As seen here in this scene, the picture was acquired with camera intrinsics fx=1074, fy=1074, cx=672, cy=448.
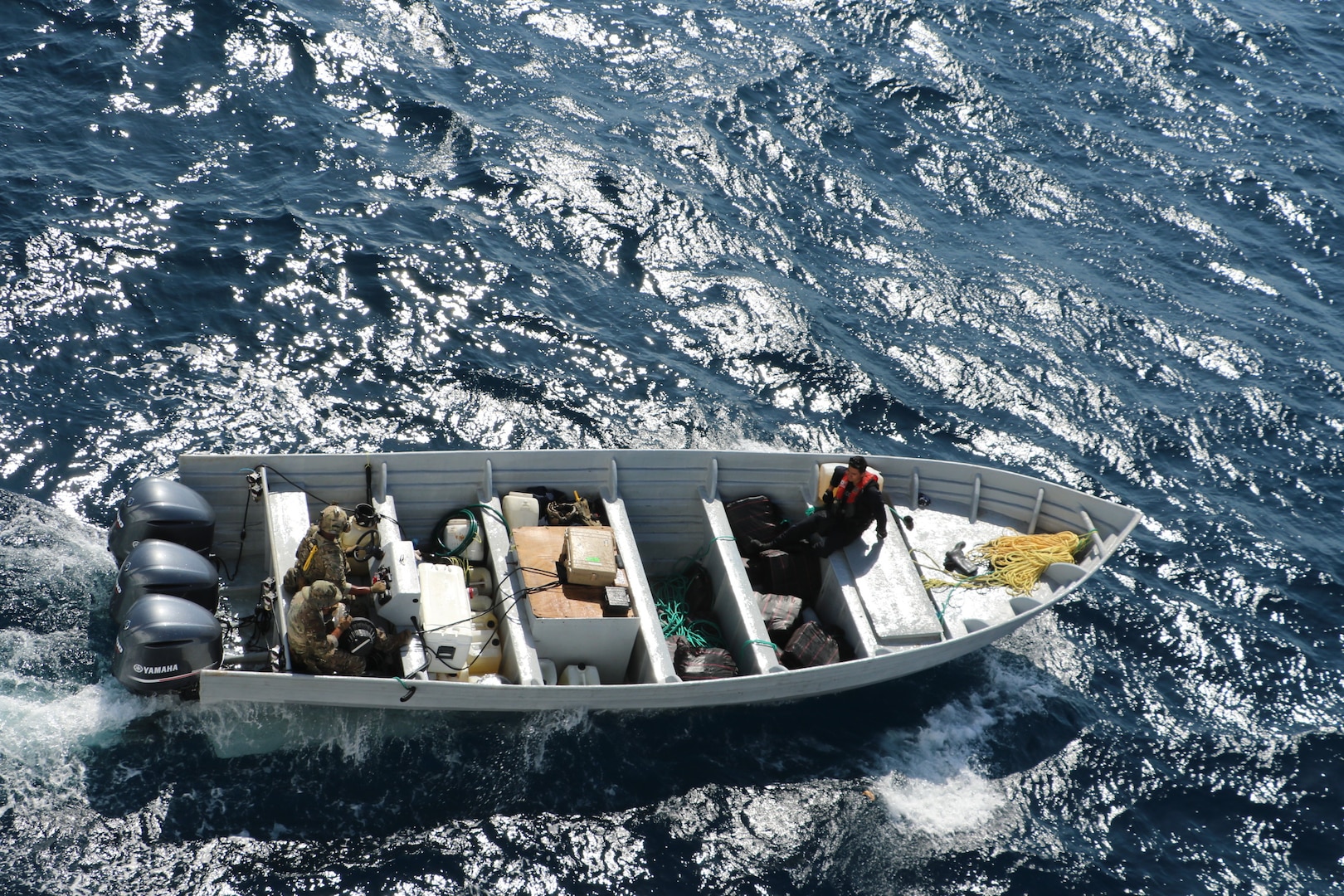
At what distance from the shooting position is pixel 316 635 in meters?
12.2

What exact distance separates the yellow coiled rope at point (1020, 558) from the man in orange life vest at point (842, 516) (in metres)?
1.35

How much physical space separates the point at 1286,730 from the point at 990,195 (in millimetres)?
13608

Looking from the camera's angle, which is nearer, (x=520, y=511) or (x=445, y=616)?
(x=445, y=616)

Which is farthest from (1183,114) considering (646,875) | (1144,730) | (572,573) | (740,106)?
(646,875)

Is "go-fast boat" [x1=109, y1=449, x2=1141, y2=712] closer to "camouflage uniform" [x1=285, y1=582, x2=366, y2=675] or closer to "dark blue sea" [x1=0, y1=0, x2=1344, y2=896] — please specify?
"camouflage uniform" [x1=285, y1=582, x2=366, y2=675]

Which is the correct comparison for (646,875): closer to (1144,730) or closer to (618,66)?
(1144,730)

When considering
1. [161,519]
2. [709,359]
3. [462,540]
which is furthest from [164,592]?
[709,359]

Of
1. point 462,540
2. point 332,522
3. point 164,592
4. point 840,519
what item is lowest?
point 462,540

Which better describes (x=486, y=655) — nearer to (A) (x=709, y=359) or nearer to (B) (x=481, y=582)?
(B) (x=481, y=582)

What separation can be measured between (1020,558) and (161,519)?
38.4ft

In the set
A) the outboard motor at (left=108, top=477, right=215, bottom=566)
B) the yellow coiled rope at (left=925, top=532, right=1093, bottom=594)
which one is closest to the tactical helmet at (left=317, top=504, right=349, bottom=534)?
the outboard motor at (left=108, top=477, right=215, bottom=566)

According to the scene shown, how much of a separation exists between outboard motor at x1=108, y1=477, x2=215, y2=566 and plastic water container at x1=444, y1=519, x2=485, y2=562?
9.75 ft

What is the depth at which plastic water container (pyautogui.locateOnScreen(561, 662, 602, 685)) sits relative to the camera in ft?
44.8

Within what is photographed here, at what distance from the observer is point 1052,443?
1970 cm
